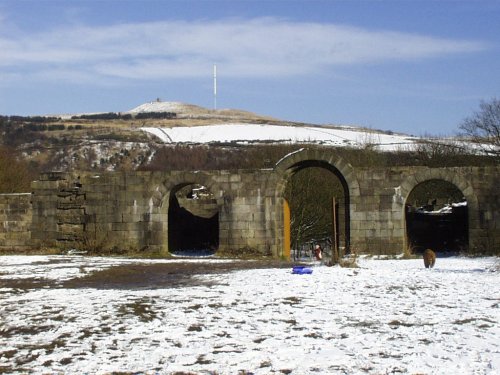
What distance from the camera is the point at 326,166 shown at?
20.3 m

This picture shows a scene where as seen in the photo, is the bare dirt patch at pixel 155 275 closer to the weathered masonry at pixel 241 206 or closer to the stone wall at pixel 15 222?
the weathered masonry at pixel 241 206

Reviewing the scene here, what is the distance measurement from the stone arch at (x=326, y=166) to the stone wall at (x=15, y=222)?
801 centimetres

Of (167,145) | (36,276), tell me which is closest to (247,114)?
(167,145)

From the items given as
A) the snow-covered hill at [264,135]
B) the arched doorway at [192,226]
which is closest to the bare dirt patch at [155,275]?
the arched doorway at [192,226]

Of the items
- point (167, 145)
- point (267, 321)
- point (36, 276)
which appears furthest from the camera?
point (167, 145)

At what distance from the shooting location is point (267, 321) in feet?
28.8

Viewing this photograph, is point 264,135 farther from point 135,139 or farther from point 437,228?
point 437,228

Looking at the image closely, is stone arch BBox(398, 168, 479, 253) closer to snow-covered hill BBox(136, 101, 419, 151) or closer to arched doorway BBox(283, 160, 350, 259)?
arched doorway BBox(283, 160, 350, 259)

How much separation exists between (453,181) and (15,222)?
13.5 m

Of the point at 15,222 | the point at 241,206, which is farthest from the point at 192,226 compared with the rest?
the point at 15,222

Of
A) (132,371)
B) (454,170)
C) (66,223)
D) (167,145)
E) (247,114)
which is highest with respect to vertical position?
(247,114)

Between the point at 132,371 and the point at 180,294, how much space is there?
4259 mm

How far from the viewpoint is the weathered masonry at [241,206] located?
19328 mm

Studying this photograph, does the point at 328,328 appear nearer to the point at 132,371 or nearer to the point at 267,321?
the point at 267,321
